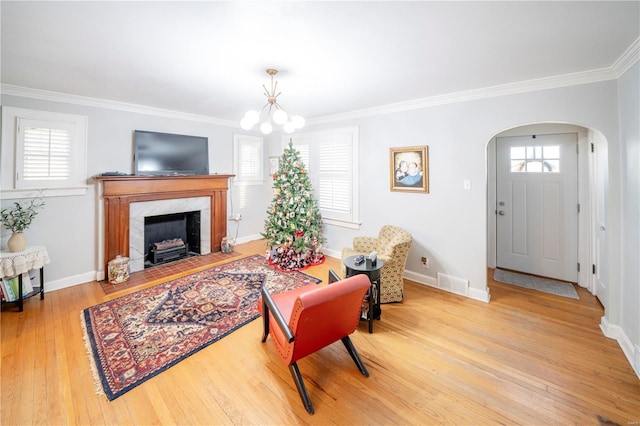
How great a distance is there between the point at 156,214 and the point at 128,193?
0.56 metres

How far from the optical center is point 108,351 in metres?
2.39

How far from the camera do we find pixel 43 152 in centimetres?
348

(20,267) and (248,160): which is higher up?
(248,160)

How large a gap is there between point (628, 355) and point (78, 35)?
Answer: 5.24m

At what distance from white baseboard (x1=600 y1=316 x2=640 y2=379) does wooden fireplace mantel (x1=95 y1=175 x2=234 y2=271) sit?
5.79 m

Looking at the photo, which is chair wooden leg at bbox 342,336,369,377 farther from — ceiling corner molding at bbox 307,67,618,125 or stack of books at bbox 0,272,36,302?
stack of books at bbox 0,272,36,302

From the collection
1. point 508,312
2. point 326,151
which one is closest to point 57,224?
point 326,151

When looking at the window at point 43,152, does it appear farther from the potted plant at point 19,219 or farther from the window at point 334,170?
the window at point 334,170

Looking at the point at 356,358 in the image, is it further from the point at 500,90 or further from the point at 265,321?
the point at 500,90

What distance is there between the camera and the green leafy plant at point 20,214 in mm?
3186

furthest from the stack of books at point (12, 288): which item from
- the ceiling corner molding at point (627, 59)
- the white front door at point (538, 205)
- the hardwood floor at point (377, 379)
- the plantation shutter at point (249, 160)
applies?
the white front door at point (538, 205)

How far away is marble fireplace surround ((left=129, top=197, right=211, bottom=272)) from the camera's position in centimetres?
428

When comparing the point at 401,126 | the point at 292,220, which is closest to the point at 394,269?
the point at 292,220

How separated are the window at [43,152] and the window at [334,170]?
3485mm
